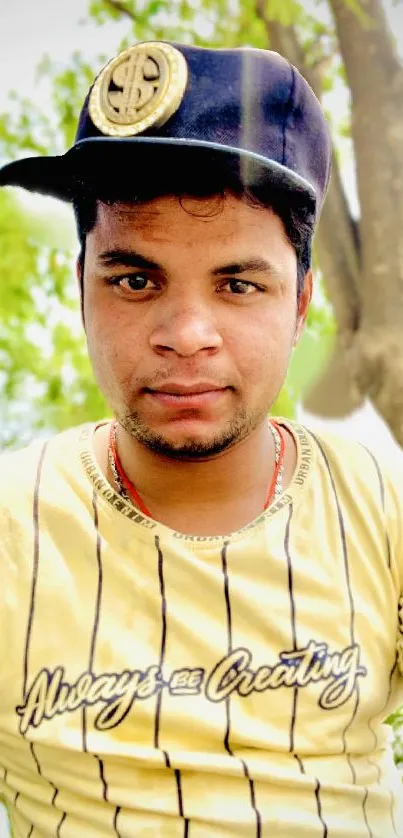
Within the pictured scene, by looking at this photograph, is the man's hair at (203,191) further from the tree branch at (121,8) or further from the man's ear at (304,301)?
the tree branch at (121,8)

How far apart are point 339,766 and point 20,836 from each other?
57 centimetres

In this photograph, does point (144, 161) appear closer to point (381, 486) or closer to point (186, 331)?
point (186, 331)

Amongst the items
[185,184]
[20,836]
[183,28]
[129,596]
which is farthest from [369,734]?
[183,28]

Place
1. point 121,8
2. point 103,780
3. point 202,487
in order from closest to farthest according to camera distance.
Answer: point 103,780 → point 202,487 → point 121,8

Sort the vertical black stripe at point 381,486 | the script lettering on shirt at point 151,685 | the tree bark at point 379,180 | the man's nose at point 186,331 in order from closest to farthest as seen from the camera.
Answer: the man's nose at point 186,331
the script lettering on shirt at point 151,685
the vertical black stripe at point 381,486
the tree bark at point 379,180

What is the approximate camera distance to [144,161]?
103cm

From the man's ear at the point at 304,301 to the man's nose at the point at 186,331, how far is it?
0.26 meters

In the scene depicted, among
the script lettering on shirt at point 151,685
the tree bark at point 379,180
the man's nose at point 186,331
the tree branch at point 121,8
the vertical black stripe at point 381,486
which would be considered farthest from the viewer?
the tree branch at point 121,8

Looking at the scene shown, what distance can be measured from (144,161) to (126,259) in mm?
138

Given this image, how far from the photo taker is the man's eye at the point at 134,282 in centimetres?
107

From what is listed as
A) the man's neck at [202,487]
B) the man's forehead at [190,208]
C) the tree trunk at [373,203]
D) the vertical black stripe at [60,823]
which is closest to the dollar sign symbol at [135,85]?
the man's forehead at [190,208]

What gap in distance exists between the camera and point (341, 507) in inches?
49.1

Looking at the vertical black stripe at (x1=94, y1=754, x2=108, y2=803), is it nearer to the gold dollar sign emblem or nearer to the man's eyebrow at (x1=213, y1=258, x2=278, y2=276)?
the man's eyebrow at (x1=213, y1=258, x2=278, y2=276)

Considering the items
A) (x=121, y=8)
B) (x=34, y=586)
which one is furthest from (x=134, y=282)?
(x=121, y=8)
